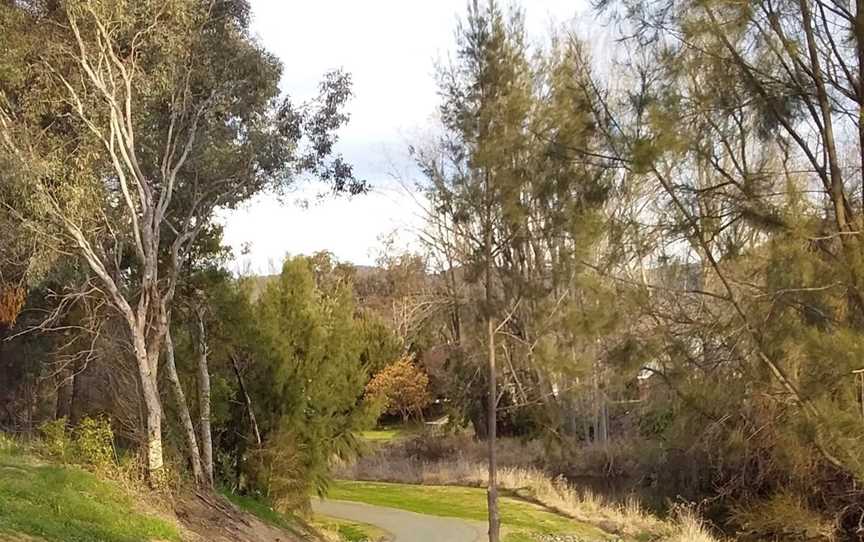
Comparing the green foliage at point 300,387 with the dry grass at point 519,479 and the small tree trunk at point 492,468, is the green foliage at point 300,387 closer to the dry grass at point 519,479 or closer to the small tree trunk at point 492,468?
the small tree trunk at point 492,468

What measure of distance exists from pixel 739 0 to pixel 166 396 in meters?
12.0

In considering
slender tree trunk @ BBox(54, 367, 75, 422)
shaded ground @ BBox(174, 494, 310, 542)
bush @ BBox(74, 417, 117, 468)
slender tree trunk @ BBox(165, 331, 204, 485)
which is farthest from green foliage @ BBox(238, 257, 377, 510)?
bush @ BBox(74, 417, 117, 468)

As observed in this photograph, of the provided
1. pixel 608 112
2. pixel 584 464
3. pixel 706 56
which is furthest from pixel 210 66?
pixel 584 464

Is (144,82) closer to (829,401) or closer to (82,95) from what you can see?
(82,95)

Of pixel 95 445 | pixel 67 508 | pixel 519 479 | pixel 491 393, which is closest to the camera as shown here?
pixel 67 508

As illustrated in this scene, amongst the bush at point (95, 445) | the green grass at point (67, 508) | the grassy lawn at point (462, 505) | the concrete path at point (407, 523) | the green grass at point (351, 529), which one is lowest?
the grassy lawn at point (462, 505)

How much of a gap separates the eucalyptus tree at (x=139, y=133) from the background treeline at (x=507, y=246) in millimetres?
45

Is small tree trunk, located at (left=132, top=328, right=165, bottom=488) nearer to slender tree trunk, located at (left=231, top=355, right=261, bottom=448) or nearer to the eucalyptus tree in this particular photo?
the eucalyptus tree

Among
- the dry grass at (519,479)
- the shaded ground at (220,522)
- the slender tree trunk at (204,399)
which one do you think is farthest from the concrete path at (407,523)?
the slender tree trunk at (204,399)

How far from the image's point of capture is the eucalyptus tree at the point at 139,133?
42.1 feet

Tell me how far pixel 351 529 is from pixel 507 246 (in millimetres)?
7017

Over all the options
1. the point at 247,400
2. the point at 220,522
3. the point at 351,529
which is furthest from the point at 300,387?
the point at 220,522

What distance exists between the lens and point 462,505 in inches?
904

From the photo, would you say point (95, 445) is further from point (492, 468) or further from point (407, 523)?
point (407, 523)
